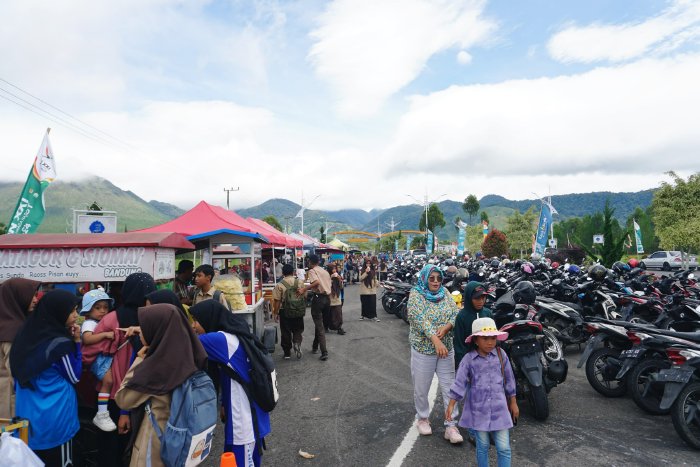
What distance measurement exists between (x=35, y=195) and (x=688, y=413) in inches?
465

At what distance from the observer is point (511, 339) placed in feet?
15.9

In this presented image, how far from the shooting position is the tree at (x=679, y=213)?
21891 millimetres

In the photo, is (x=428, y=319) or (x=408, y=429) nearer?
(x=428, y=319)

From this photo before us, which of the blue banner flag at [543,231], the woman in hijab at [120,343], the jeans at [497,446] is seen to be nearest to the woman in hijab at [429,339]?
the jeans at [497,446]

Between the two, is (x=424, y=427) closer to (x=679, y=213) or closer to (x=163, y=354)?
(x=163, y=354)

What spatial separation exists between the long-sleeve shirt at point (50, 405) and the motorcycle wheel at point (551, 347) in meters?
5.06

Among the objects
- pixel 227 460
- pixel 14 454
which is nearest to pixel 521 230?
pixel 227 460

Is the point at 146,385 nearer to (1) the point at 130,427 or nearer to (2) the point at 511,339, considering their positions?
(1) the point at 130,427

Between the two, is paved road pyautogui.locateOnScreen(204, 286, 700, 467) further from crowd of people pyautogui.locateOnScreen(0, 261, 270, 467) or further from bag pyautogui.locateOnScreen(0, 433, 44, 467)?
bag pyautogui.locateOnScreen(0, 433, 44, 467)

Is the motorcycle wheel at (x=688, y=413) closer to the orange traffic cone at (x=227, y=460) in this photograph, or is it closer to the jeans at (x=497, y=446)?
the jeans at (x=497, y=446)

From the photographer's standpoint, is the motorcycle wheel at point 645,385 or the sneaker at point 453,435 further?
the motorcycle wheel at point 645,385

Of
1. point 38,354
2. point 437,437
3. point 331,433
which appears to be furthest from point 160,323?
point 437,437

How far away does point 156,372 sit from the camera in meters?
2.44

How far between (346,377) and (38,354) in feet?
14.6
